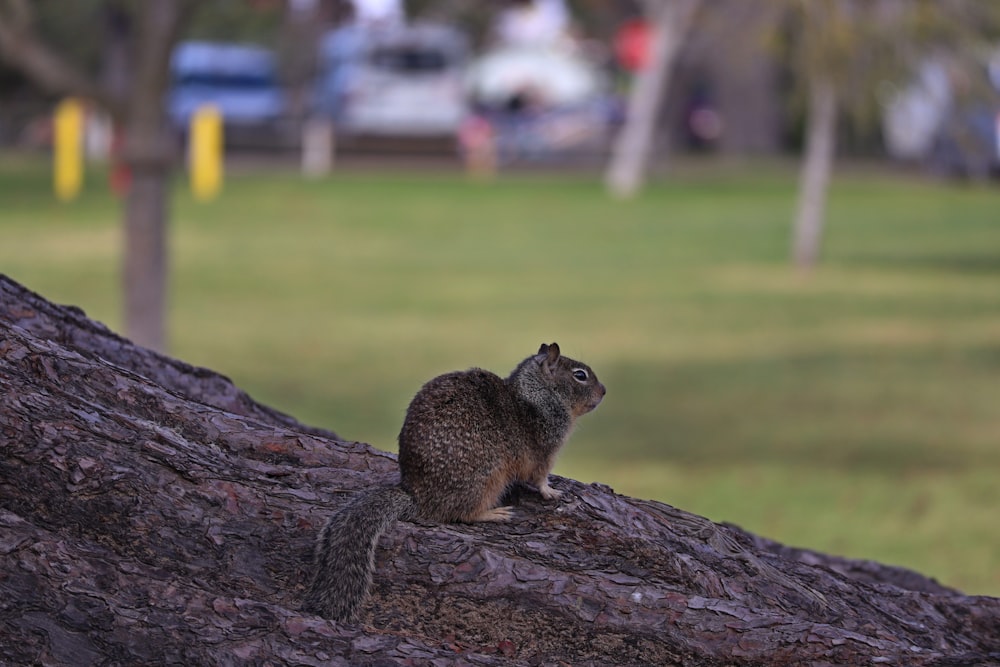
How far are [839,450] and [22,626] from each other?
1116cm

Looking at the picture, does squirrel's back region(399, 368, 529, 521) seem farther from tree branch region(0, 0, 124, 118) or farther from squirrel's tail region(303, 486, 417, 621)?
tree branch region(0, 0, 124, 118)

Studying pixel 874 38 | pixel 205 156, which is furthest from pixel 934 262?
pixel 205 156

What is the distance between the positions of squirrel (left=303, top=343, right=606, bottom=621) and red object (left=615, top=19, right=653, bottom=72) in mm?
44190

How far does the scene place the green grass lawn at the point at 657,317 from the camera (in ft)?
42.0

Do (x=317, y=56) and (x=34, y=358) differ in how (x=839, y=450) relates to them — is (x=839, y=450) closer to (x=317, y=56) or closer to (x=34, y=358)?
(x=34, y=358)

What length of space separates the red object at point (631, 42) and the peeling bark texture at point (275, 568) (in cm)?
4457

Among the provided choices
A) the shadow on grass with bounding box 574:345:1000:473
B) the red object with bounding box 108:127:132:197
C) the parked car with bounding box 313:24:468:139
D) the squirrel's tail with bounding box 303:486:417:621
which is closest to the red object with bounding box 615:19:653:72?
the parked car with bounding box 313:24:468:139

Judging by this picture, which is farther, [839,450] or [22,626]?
[839,450]

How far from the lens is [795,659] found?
398 centimetres

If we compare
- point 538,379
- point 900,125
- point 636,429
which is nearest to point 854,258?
point 636,429

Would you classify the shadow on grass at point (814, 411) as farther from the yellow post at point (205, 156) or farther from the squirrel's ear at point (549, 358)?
the yellow post at point (205, 156)

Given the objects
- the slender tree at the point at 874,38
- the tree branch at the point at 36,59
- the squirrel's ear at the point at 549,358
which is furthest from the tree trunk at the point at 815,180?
the squirrel's ear at the point at 549,358

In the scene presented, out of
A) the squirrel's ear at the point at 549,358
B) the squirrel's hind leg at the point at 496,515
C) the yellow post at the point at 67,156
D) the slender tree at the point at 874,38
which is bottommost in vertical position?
the squirrel's hind leg at the point at 496,515

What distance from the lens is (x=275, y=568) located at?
3.96 m
